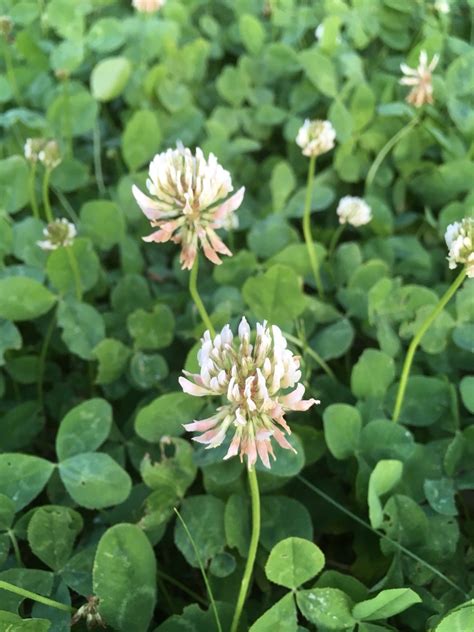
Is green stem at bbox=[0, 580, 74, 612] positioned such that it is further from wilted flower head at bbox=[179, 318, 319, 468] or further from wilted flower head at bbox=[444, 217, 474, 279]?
wilted flower head at bbox=[444, 217, 474, 279]

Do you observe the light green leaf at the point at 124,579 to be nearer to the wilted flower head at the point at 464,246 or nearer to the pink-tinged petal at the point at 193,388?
the pink-tinged petal at the point at 193,388

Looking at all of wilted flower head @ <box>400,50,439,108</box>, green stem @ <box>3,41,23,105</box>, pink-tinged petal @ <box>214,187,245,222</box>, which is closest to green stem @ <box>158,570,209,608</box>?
pink-tinged petal @ <box>214,187,245,222</box>

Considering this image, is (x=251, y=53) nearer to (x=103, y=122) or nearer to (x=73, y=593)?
(x=103, y=122)

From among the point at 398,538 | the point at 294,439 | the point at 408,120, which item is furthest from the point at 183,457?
the point at 408,120

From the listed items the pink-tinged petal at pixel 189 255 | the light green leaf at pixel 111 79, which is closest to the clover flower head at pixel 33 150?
the light green leaf at pixel 111 79

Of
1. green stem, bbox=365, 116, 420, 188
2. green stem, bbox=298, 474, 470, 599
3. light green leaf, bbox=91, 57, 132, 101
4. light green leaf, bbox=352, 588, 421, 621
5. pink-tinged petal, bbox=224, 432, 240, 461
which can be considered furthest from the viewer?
light green leaf, bbox=91, 57, 132, 101

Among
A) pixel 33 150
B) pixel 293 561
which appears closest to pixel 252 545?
pixel 293 561
